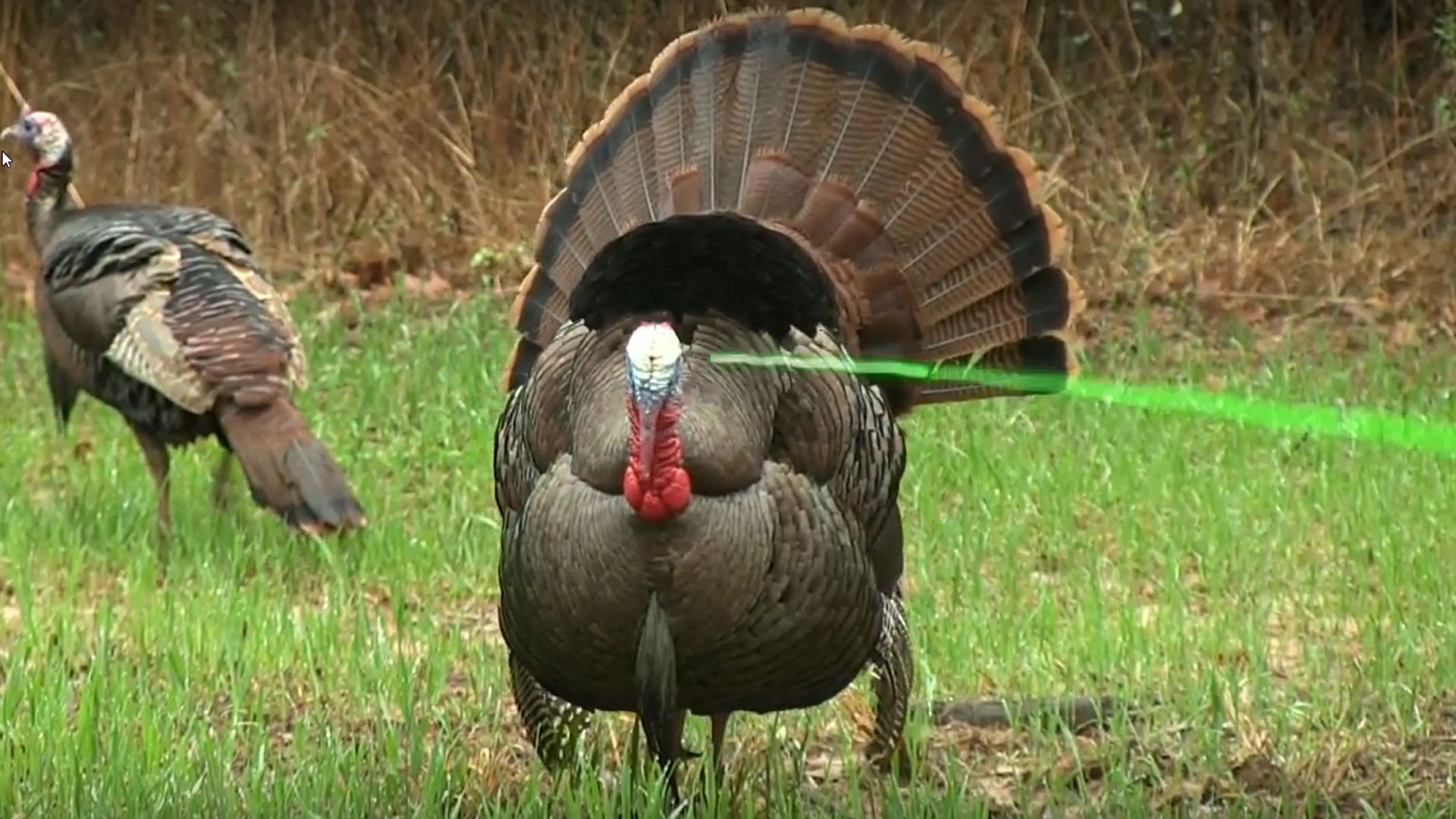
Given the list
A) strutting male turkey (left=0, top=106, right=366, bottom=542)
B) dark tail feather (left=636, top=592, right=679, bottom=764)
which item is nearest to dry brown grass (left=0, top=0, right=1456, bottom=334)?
strutting male turkey (left=0, top=106, right=366, bottom=542)

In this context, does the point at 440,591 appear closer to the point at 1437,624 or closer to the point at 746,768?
the point at 746,768

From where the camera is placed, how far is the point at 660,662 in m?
3.11

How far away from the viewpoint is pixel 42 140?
7023 mm

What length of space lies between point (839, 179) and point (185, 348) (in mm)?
2411

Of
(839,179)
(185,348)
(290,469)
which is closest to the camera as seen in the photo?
(839,179)

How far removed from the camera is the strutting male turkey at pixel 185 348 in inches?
226

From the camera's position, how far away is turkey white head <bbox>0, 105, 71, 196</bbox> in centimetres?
696

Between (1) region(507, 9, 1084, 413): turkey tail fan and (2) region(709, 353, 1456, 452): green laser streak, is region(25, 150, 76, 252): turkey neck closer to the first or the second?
(1) region(507, 9, 1084, 413): turkey tail fan

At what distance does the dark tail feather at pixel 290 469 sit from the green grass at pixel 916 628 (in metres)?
0.11

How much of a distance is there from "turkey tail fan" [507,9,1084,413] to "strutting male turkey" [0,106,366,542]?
167 cm

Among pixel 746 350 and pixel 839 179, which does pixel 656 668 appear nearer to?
pixel 746 350

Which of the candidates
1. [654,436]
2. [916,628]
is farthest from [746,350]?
[916,628]

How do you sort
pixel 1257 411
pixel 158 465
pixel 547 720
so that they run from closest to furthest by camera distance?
pixel 1257 411 < pixel 547 720 < pixel 158 465

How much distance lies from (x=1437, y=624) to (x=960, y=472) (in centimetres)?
193
